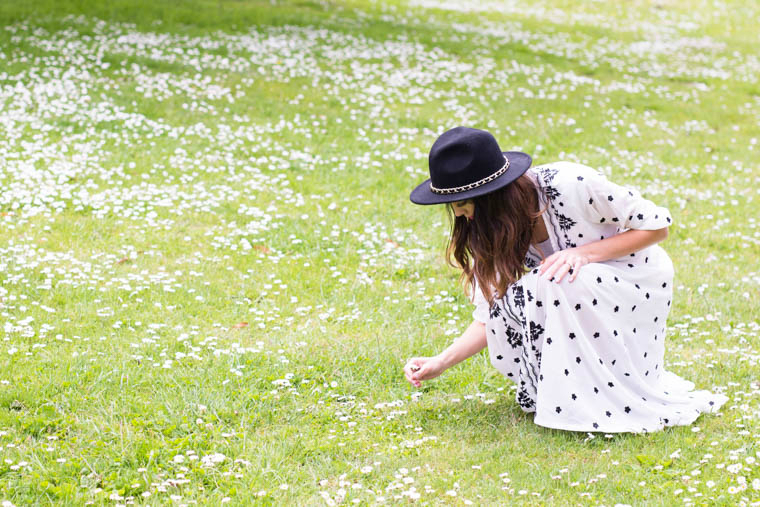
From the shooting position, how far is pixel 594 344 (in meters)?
3.97

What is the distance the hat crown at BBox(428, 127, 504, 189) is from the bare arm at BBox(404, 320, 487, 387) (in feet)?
2.96

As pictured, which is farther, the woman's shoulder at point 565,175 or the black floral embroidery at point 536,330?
the black floral embroidery at point 536,330

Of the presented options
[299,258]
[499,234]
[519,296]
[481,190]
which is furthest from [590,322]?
[299,258]

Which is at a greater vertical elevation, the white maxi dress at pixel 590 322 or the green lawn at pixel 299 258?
the white maxi dress at pixel 590 322

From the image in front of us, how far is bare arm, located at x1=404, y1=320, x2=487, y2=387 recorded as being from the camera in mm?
4195

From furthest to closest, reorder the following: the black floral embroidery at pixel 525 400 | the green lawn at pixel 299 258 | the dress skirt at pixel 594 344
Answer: the black floral embroidery at pixel 525 400
the dress skirt at pixel 594 344
the green lawn at pixel 299 258

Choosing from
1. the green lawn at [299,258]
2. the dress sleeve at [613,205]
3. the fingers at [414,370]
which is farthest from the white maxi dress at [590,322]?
the fingers at [414,370]

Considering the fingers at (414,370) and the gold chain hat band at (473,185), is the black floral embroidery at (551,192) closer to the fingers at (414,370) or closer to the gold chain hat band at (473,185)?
the gold chain hat band at (473,185)

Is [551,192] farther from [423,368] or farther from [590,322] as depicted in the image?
[423,368]

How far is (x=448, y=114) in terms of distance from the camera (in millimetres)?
11508

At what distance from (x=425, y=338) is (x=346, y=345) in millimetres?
538

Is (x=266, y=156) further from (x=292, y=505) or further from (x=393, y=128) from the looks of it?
(x=292, y=505)

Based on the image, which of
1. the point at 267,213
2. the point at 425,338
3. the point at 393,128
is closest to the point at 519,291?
the point at 425,338

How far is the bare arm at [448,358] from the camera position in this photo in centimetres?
420
